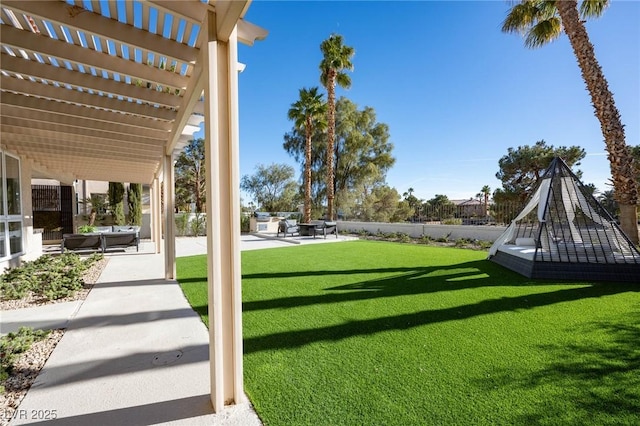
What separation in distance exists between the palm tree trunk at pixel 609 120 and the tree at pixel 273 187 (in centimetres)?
2307

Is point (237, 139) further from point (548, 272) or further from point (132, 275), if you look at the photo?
point (548, 272)

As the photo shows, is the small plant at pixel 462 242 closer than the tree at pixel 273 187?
Yes

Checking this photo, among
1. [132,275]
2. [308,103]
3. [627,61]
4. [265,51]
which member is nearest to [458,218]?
[627,61]

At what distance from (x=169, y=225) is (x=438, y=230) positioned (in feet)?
37.7

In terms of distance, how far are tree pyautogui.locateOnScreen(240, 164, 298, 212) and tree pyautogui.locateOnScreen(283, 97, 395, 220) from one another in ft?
11.3

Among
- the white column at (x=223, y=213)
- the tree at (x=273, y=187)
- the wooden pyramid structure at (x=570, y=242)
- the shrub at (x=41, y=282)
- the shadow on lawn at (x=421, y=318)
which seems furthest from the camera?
the tree at (x=273, y=187)

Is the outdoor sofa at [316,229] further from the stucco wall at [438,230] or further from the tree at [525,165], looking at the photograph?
the tree at [525,165]

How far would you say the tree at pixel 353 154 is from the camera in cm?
2506

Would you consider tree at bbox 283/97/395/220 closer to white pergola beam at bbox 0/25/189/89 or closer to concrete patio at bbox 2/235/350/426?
concrete patio at bbox 2/235/350/426

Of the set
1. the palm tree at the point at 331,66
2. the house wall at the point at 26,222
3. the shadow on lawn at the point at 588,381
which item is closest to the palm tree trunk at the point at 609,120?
the shadow on lawn at the point at 588,381

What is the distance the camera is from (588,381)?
7.89 feet

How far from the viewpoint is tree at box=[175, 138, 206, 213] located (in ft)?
84.5

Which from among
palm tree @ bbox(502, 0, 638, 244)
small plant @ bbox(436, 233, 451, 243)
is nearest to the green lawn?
palm tree @ bbox(502, 0, 638, 244)

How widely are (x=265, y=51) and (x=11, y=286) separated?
1214cm
